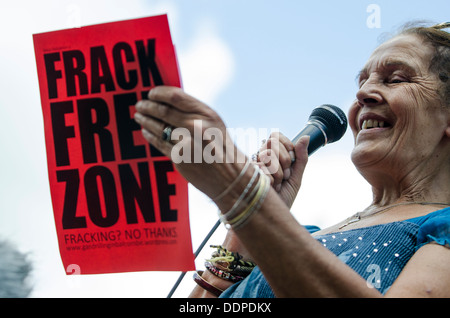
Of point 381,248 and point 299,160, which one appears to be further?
point 299,160

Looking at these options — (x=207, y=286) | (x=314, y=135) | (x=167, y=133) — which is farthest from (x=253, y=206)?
(x=314, y=135)

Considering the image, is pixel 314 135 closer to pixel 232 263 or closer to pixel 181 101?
pixel 232 263

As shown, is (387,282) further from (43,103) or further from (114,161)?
(43,103)

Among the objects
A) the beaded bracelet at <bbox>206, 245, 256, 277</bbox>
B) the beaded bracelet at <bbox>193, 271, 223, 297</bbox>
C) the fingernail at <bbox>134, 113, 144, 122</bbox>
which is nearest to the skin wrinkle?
the beaded bracelet at <bbox>206, 245, 256, 277</bbox>

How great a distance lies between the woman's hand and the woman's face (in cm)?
36

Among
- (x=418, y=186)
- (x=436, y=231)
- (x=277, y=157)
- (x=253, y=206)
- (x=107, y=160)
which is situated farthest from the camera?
(x=418, y=186)

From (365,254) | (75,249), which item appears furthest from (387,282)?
(75,249)

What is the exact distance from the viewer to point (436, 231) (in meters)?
1.30

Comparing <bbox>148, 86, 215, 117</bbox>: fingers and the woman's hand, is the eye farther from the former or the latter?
<bbox>148, 86, 215, 117</bbox>: fingers

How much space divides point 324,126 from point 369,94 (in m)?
0.25

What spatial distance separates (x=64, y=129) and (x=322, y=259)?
2.33 feet

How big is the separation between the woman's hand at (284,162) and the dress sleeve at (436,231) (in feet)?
1.41

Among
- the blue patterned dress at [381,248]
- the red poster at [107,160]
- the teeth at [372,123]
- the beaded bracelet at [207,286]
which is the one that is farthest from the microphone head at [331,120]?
the red poster at [107,160]

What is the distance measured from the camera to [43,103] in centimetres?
119
